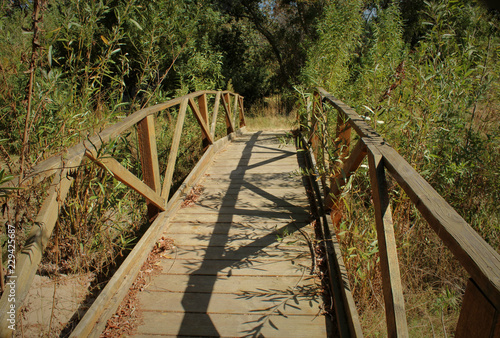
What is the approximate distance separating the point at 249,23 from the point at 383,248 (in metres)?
16.9

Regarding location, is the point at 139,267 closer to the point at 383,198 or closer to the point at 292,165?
the point at 383,198

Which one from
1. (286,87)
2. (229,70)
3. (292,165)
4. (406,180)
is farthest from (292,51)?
(406,180)

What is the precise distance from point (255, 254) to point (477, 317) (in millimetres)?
2011

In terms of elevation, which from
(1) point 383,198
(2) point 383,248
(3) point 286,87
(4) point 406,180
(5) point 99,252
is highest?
(3) point 286,87

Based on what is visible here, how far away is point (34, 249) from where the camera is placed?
4.57 feet

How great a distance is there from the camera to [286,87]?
1623 cm

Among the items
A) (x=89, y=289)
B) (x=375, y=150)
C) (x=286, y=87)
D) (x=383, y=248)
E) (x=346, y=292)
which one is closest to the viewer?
(x=383, y=248)

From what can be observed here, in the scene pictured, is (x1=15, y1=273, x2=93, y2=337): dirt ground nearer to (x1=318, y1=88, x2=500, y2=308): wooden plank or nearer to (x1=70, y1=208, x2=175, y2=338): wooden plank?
(x1=70, y1=208, x2=175, y2=338): wooden plank

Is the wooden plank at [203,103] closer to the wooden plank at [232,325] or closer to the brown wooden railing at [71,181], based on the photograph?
the brown wooden railing at [71,181]

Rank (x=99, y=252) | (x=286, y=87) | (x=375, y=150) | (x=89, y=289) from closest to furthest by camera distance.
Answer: (x=375, y=150) < (x=89, y=289) < (x=99, y=252) < (x=286, y=87)

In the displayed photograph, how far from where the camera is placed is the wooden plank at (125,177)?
1971mm

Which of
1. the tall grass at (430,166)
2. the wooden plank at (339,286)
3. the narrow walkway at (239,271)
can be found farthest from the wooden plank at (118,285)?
the tall grass at (430,166)

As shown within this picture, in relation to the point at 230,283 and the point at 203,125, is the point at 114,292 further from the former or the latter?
the point at 203,125

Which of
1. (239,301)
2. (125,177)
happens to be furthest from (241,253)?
(125,177)
